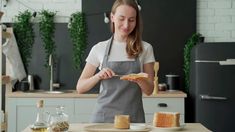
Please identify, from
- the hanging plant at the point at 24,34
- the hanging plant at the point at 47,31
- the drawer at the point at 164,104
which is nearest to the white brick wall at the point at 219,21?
the drawer at the point at 164,104

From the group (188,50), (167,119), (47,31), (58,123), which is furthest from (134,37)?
(47,31)

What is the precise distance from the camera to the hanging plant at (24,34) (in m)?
4.69

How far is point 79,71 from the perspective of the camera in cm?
475

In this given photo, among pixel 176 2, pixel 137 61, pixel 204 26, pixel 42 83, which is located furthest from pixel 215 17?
pixel 137 61

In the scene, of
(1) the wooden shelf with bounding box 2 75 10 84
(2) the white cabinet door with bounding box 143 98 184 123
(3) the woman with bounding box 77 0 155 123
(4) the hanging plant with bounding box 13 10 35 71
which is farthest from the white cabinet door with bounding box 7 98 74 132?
(3) the woman with bounding box 77 0 155 123

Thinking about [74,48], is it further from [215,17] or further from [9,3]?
[215,17]

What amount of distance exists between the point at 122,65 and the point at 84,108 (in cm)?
185

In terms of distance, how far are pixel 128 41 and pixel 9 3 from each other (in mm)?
2875

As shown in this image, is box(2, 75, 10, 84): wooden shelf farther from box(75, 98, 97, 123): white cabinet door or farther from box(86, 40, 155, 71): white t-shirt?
box(86, 40, 155, 71): white t-shirt

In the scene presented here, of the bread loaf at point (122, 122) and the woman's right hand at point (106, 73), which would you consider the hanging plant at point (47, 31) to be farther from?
the bread loaf at point (122, 122)

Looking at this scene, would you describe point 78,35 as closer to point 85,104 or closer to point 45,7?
point 45,7

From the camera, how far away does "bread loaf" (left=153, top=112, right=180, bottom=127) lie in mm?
2035

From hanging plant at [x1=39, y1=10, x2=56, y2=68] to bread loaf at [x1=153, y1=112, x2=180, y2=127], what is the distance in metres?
2.89

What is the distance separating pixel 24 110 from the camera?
13.7 ft
